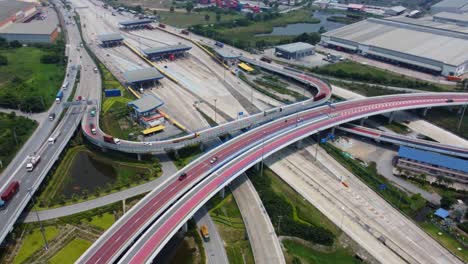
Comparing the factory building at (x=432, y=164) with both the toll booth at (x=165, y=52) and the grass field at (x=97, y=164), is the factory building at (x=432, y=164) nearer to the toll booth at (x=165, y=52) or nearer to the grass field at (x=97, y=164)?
the grass field at (x=97, y=164)

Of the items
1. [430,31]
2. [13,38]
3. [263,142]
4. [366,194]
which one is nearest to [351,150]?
[366,194]

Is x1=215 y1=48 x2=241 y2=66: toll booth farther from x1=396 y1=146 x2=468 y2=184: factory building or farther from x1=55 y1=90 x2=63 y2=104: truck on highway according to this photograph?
x1=396 y1=146 x2=468 y2=184: factory building

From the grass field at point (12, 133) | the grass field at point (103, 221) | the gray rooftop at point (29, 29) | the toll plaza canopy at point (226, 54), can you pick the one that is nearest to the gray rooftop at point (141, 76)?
the toll plaza canopy at point (226, 54)

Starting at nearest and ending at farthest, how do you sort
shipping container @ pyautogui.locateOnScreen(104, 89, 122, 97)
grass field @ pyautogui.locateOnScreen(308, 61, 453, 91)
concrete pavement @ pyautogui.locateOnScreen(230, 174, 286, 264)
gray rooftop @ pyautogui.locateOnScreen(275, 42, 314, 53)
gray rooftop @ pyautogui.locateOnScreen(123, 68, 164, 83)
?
concrete pavement @ pyautogui.locateOnScreen(230, 174, 286, 264) → shipping container @ pyautogui.locateOnScreen(104, 89, 122, 97) → gray rooftop @ pyautogui.locateOnScreen(123, 68, 164, 83) → grass field @ pyautogui.locateOnScreen(308, 61, 453, 91) → gray rooftop @ pyautogui.locateOnScreen(275, 42, 314, 53)

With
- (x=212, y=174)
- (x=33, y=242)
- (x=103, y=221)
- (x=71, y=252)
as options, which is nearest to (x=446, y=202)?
(x=212, y=174)

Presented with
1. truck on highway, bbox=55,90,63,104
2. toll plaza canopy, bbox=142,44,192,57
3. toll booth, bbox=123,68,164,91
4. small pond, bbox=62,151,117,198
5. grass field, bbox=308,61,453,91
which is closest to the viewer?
small pond, bbox=62,151,117,198

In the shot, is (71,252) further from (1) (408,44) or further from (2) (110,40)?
(1) (408,44)

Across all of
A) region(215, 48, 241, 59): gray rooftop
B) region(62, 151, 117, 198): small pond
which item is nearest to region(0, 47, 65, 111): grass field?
region(62, 151, 117, 198): small pond
